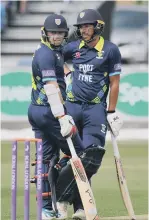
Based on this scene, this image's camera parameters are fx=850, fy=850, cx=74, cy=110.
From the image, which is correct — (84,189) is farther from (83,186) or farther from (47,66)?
(47,66)

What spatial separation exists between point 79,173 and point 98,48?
3.90ft

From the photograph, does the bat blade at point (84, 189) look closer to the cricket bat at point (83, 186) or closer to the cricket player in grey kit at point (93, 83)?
the cricket bat at point (83, 186)

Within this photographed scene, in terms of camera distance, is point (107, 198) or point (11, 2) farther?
point (11, 2)

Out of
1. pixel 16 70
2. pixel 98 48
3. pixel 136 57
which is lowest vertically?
pixel 136 57

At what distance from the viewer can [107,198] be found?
352 inches

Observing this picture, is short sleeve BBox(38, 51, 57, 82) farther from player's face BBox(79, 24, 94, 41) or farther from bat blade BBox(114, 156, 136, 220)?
bat blade BBox(114, 156, 136, 220)

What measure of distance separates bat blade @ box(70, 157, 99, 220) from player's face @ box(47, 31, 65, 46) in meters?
1.02

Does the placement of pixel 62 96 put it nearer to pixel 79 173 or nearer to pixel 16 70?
pixel 79 173

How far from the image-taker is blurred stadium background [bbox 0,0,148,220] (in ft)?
31.1

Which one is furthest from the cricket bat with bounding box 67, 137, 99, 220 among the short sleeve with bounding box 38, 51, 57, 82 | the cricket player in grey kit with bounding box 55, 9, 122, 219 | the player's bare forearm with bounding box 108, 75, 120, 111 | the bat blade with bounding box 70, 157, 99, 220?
the player's bare forearm with bounding box 108, 75, 120, 111

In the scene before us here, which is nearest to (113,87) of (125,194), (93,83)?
(93,83)

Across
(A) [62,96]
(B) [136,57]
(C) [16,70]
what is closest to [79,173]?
(A) [62,96]

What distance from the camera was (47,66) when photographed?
7.07 m

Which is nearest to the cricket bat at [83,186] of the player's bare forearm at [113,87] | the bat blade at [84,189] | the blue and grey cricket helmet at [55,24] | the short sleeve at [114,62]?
the bat blade at [84,189]
